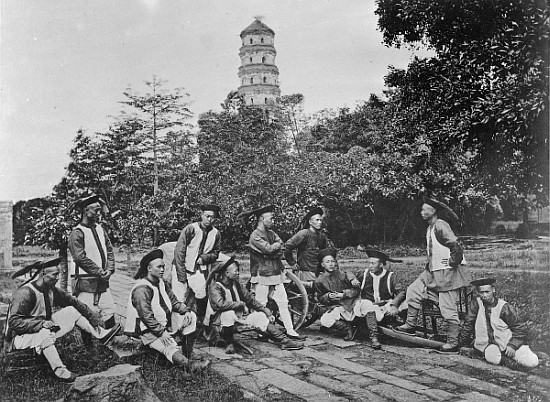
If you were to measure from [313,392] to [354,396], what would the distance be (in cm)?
35

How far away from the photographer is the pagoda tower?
6352mm

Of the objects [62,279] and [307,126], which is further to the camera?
[307,126]

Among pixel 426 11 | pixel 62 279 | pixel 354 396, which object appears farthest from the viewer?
pixel 426 11

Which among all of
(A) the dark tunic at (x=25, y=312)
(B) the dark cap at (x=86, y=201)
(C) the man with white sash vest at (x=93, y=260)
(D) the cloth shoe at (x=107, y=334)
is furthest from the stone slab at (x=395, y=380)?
(B) the dark cap at (x=86, y=201)

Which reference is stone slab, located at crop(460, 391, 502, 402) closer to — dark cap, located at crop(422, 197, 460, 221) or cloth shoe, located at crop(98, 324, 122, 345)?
dark cap, located at crop(422, 197, 460, 221)

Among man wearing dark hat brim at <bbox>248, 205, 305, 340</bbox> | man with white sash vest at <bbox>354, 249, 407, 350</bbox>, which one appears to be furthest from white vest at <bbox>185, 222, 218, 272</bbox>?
man with white sash vest at <bbox>354, 249, 407, 350</bbox>

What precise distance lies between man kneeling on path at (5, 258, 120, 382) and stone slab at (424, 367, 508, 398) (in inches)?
125

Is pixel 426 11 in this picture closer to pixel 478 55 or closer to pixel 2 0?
pixel 478 55

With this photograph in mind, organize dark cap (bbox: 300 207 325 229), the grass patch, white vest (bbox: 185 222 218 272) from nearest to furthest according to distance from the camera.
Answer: the grass patch
white vest (bbox: 185 222 218 272)
dark cap (bbox: 300 207 325 229)

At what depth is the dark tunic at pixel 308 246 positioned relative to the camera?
21.1ft

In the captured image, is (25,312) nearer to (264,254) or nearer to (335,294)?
(264,254)

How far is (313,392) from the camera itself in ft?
16.4

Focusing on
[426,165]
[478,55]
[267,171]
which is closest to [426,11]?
[478,55]

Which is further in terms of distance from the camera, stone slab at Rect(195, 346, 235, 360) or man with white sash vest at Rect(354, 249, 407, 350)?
man with white sash vest at Rect(354, 249, 407, 350)
